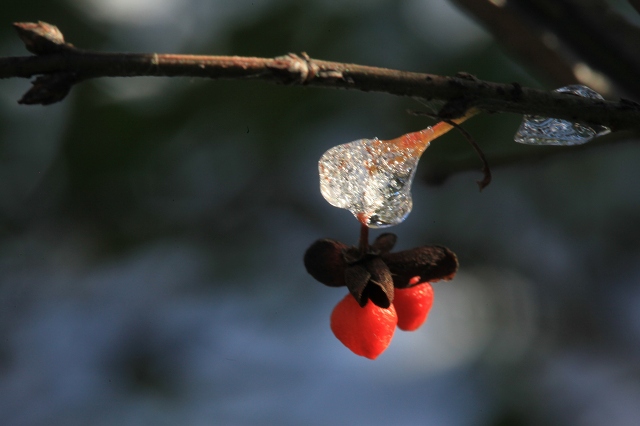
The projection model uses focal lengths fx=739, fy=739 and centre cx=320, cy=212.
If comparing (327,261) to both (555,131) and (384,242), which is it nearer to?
(384,242)

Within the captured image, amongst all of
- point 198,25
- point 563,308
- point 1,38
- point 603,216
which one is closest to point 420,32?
point 198,25

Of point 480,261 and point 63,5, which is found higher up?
point 63,5

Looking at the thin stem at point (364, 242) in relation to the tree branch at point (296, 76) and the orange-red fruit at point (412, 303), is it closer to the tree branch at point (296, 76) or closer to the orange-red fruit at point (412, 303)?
the orange-red fruit at point (412, 303)

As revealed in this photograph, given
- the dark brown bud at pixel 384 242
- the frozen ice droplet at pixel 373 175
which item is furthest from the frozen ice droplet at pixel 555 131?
the dark brown bud at pixel 384 242

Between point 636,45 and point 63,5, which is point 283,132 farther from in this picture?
point 636,45

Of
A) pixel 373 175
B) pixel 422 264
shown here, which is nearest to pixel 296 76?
pixel 373 175

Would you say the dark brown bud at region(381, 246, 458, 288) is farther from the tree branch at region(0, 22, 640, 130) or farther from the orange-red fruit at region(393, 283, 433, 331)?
the tree branch at region(0, 22, 640, 130)
